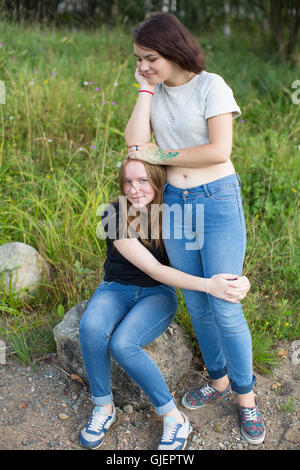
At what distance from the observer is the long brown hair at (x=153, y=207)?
7.23ft

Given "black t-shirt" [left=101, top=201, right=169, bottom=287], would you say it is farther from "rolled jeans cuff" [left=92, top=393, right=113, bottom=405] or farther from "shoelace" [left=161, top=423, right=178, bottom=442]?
"shoelace" [left=161, top=423, right=178, bottom=442]

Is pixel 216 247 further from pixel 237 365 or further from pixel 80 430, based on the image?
pixel 80 430

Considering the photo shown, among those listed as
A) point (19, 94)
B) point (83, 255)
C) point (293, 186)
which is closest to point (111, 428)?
point (83, 255)

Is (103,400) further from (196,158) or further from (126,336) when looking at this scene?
(196,158)

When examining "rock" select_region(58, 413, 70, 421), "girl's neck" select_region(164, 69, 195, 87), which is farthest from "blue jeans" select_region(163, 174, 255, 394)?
"rock" select_region(58, 413, 70, 421)

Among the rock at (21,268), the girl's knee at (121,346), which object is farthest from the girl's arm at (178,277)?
the rock at (21,268)

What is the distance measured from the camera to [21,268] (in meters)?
3.05

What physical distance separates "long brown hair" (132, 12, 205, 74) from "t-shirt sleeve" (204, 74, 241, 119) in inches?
4.9

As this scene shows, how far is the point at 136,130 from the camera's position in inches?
86.7

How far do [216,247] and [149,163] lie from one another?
51 cm

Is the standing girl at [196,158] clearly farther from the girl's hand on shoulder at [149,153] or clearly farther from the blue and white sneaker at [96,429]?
the blue and white sneaker at [96,429]

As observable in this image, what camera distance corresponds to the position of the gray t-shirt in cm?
198

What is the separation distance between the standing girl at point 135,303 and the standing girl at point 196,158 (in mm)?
76

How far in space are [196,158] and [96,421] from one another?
134 cm
